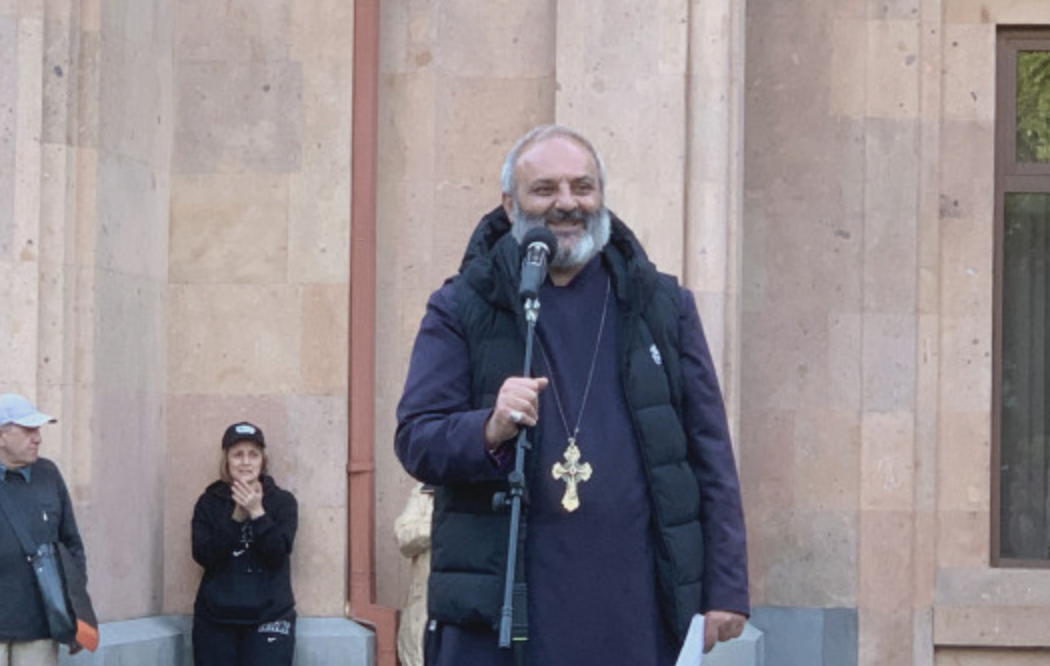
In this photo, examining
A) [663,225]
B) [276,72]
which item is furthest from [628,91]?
[276,72]

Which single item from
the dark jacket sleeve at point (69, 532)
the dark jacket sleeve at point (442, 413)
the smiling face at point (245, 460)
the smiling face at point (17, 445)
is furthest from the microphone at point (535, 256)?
the smiling face at point (245, 460)

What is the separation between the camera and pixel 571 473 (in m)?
5.99

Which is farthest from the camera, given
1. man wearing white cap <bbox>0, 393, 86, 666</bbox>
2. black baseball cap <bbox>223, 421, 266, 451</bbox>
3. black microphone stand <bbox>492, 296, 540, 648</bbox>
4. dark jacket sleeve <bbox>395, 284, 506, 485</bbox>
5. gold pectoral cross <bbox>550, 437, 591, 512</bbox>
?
black baseball cap <bbox>223, 421, 266, 451</bbox>

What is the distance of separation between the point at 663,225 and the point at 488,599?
5480 mm

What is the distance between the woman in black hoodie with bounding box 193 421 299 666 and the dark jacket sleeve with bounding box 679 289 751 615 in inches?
199

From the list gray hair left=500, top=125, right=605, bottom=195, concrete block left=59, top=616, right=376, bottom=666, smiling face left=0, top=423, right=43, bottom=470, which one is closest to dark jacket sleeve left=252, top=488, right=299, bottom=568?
concrete block left=59, top=616, right=376, bottom=666

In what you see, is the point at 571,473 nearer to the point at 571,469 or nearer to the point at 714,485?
the point at 571,469

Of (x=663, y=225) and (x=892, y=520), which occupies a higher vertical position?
(x=663, y=225)

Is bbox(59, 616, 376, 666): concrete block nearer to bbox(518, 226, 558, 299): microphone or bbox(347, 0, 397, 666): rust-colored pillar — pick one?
bbox(347, 0, 397, 666): rust-colored pillar

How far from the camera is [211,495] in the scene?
37.1ft

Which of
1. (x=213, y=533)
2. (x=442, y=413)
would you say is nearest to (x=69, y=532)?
(x=213, y=533)

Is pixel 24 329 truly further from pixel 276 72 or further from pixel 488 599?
pixel 488 599

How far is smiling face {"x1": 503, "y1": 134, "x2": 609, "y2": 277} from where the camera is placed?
20.1 feet

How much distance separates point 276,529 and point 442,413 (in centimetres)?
520
